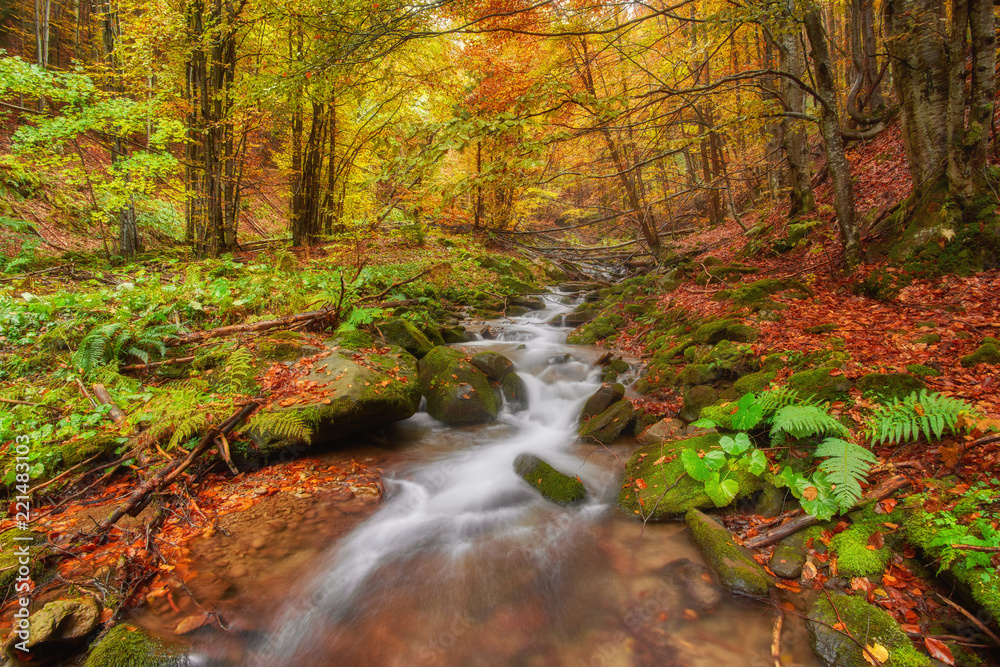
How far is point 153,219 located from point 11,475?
11.7 m

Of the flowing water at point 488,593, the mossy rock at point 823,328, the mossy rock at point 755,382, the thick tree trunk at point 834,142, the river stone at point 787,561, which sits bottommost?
the flowing water at point 488,593

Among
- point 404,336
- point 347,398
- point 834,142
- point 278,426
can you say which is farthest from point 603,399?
point 834,142

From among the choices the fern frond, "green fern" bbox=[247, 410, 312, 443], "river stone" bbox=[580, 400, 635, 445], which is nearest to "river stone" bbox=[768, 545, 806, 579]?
the fern frond

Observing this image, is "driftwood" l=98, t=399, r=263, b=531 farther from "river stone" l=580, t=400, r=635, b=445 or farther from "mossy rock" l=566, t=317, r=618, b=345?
"mossy rock" l=566, t=317, r=618, b=345

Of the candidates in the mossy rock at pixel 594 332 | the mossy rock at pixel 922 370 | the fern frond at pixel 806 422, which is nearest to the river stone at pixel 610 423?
the fern frond at pixel 806 422

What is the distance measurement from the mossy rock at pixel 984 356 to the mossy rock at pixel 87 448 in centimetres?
778

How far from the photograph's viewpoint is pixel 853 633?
232cm

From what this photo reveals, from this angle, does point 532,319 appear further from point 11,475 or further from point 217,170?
point 11,475

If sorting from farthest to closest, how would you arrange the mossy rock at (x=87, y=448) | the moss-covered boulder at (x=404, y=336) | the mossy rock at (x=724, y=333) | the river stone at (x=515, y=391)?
the moss-covered boulder at (x=404, y=336) → the river stone at (x=515, y=391) → the mossy rock at (x=724, y=333) → the mossy rock at (x=87, y=448)

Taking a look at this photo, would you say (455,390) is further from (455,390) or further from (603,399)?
(603,399)

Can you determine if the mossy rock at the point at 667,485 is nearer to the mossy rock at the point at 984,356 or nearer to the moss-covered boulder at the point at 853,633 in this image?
the moss-covered boulder at the point at 853,633

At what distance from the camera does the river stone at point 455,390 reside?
633 cm

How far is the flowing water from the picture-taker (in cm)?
268

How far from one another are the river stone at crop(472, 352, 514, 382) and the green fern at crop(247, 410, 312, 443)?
327 centimetres
